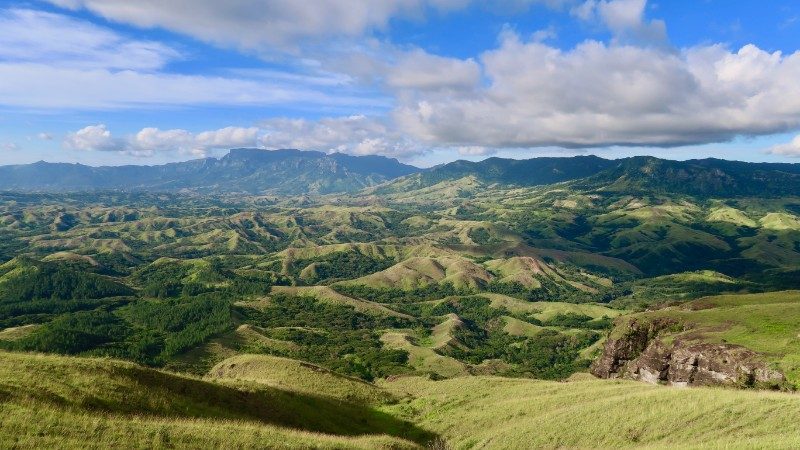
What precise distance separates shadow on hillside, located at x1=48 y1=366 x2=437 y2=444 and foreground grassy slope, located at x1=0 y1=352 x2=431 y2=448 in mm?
119

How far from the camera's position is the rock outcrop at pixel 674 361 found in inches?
3676

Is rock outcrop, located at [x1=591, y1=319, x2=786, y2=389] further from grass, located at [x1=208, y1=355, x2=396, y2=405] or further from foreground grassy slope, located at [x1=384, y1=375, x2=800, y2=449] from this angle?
grass, located at [x1=208, y1=355, x2=396, y2=405]

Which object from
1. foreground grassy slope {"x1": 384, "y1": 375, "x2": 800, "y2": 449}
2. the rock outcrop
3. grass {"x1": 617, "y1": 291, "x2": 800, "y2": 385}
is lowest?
the rock outcrop

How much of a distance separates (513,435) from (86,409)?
40.1 meters

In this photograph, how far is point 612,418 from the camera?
48594mm

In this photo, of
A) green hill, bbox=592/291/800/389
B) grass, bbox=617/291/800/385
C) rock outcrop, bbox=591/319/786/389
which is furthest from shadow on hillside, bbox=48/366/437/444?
grass, bbox=617/291/800/385

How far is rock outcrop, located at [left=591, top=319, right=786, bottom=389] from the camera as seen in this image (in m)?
93.4

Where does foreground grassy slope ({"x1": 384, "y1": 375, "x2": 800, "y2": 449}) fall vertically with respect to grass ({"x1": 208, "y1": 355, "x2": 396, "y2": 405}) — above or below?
above

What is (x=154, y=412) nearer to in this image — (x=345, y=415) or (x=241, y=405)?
(x=241, y=405)

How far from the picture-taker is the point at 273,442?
1277 inches

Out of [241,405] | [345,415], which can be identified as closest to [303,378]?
[345,415]

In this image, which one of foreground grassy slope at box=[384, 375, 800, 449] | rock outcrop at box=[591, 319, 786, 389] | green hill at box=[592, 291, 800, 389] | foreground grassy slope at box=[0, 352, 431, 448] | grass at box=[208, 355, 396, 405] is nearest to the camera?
foreground grassy slope at box=[0, 352, 431, 448]

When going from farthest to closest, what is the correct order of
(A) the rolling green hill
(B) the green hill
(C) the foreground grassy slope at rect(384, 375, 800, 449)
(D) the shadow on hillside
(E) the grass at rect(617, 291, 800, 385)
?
(E) the grass at rect(617, 291, 800, 385) < (B) the green hill < (D) the shadow on hillside < (C) the foreground grassy slope at rect(384, 375, 800, 449) < (A) the rolling green hill

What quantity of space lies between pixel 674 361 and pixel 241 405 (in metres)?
110
